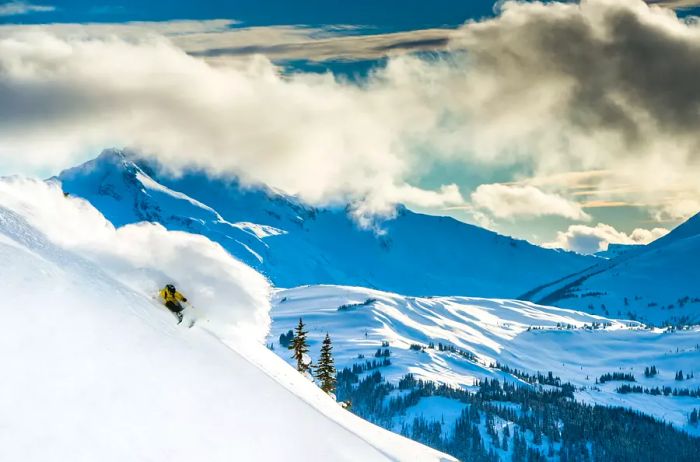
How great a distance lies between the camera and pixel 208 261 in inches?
990

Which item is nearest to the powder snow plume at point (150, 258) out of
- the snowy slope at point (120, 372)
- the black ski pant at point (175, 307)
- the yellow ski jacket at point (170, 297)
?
the snowy slope at point (120, 372)

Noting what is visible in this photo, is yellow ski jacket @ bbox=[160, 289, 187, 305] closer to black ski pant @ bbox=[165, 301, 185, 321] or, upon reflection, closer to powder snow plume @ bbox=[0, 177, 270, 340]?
black ski pant @ bbox=[165, 301, 185, 321]

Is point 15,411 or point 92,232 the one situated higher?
point 92,232

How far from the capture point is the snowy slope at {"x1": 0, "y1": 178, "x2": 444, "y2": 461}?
1155cm

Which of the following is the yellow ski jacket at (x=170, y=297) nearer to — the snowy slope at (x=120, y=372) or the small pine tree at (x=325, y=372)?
the snowy slope at (x=120, y=372)

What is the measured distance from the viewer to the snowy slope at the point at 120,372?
11555 mm

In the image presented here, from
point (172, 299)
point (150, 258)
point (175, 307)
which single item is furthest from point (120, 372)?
point (150, 258)

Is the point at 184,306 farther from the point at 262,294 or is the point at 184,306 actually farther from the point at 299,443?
the point at 262,294

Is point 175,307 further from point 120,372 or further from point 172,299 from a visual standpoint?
point 120,372

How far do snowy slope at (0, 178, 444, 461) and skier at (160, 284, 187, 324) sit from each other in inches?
14.9

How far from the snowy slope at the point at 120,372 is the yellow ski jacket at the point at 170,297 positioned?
367 millimetres

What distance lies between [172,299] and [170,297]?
0.11 m

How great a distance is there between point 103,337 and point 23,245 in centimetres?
332

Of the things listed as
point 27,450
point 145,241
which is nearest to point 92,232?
point 145,241
